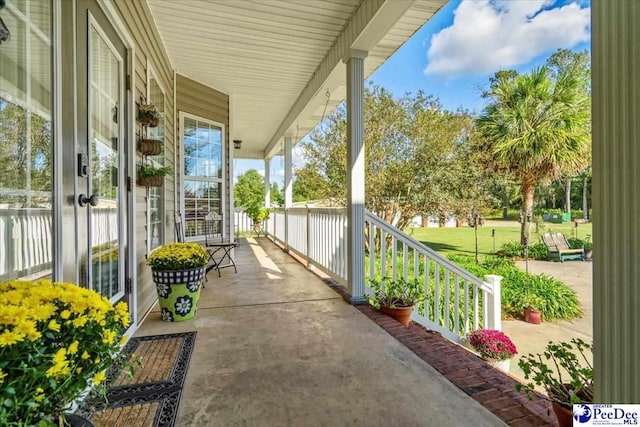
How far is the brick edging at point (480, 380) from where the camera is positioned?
4.72 feet

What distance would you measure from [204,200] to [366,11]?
350 cm

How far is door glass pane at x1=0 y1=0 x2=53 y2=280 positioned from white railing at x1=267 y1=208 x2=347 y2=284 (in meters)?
2.72

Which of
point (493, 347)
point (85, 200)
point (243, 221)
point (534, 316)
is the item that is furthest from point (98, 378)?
point (243, 221)

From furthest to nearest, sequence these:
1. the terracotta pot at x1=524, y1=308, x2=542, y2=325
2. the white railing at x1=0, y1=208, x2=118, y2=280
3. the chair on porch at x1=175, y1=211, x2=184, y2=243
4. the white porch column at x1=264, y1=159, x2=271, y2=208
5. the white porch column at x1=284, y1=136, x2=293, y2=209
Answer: the white porch column at x1=264, y1=159, x2=271, y2=208, the white porch column at x1=284, y1=136, x2=293, y2=209, the terracotta pot at x1=524, y1=308, x2=542, y2=325, the chair on porch at x1=175, y1=211, x2=184, y2=243, the white railing at x1=0, y1=208, x2=118, y2=280

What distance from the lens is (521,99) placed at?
7730 mm

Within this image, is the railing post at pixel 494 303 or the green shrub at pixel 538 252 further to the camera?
the green shrub at pixel 538 252

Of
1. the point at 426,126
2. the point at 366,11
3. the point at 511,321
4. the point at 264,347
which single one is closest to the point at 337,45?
the point at 366,11

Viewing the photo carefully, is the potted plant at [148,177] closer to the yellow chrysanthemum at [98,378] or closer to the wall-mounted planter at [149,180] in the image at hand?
the wall-mounted planter at [149,180]

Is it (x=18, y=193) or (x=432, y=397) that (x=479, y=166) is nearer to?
(x=432, y=397)

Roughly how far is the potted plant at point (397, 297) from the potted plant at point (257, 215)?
771cm

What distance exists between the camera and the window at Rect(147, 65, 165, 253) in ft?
10.2

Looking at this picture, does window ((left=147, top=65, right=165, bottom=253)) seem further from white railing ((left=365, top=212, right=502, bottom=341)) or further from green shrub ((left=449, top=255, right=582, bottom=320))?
green shrub ((left=449, top=255, right=582, bottom=320))

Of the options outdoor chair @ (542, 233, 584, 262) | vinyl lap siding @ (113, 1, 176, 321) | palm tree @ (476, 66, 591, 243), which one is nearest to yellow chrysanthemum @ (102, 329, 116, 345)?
vinyl lap siding @ (113, 1, 176, 321)

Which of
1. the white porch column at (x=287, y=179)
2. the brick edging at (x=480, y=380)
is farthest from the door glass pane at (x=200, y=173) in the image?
the brick edging at (x=480, y=380)
